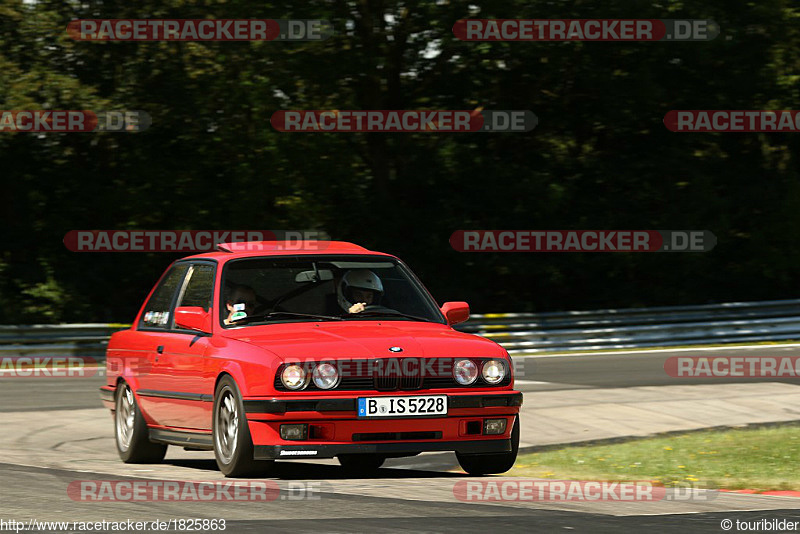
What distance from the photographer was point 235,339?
9008 mm

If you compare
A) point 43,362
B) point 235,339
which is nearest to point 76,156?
point 43,362

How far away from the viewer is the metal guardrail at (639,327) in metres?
25.4

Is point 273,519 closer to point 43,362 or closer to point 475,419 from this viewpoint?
point 475,419

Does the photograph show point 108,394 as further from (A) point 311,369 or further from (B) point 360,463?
(A) point 311,369

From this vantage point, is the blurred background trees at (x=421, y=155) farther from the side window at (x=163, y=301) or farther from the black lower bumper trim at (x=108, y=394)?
the side window at (x=163, y=301)

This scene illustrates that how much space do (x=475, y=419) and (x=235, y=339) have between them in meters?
1.67

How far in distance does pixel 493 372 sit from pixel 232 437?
173 centimetres

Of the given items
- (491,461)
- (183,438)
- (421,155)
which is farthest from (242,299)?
(421,155)

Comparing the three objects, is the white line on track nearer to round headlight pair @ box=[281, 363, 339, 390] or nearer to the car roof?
the car roof

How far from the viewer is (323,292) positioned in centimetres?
975

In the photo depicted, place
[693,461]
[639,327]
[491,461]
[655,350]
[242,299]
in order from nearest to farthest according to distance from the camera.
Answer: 1. [491,461]
2. [242,299]
3. [693,461]
4. [655,350]
5. [639,327]

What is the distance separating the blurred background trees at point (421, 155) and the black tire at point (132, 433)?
14662mm

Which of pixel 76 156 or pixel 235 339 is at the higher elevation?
pixel 76 156

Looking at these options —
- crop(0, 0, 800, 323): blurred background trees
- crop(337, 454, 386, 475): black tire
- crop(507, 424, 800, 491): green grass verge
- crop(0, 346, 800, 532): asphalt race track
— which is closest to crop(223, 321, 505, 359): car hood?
crop(0, 346, 800, 532): asphalt race track
